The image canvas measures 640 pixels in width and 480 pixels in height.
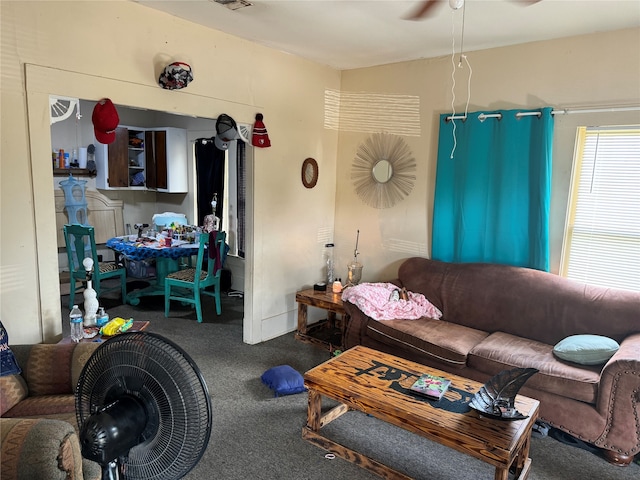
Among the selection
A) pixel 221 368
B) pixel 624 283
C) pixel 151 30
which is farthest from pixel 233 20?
pixel 624 283

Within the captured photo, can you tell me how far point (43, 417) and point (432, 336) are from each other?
2262 millimetres

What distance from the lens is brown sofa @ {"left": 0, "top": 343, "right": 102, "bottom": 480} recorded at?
134 centimetres

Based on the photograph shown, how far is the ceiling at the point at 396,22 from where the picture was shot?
8.38ft

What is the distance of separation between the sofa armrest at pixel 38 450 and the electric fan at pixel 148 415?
0.43 meters

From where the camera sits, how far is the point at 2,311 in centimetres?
234

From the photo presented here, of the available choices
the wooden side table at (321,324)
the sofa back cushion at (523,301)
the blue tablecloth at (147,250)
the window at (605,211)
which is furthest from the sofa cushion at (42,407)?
the window at (605,211)

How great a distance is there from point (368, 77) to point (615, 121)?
208 cm

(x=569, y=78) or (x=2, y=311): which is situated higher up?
(x=569, y=78)

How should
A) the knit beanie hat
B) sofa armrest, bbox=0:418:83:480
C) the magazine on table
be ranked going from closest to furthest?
sofa armrest, bbox=0:418:83:480 → the magazine on table → the knit beanie hat

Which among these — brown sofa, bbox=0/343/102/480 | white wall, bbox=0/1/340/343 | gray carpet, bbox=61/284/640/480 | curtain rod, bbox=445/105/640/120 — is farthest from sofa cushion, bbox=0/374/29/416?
curtain rod, bbox=445/105/640/120

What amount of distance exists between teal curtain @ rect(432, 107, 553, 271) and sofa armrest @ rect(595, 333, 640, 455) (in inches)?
40.0

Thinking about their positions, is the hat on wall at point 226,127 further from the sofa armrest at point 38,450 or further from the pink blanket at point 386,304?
the sofa armrest at point 38,450

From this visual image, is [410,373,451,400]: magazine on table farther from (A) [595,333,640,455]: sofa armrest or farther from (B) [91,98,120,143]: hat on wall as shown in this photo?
(B) [91,98,120,143]: hat on wall

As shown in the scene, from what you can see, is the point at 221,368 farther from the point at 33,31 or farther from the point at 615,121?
the point at 615,121
